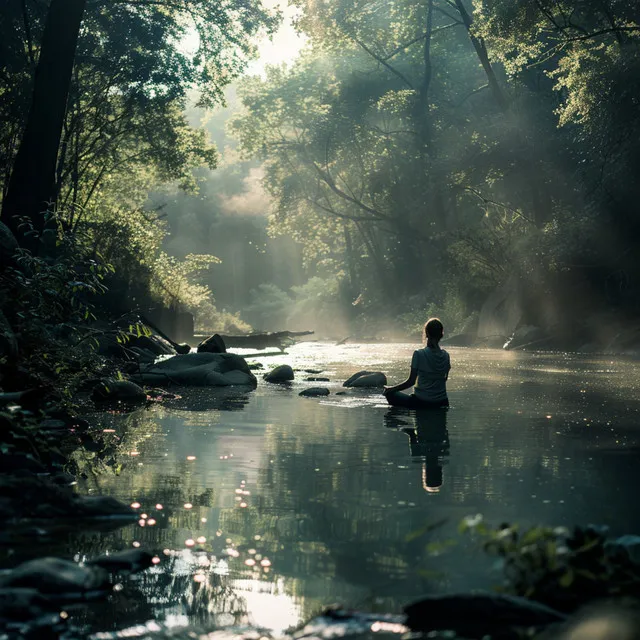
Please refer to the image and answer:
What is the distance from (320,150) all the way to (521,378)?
121 feet

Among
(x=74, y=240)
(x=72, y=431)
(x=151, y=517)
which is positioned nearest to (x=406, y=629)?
(x=151, y=517)

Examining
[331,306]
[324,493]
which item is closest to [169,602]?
[324,493]

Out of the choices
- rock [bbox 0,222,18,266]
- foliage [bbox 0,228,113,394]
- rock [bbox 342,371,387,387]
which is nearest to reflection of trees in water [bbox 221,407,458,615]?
foliage [bbox 0,228,113,394]

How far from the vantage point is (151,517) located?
20.2 ft

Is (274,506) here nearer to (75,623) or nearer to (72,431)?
(75,623)

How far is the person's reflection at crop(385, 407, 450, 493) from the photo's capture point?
7.85 m

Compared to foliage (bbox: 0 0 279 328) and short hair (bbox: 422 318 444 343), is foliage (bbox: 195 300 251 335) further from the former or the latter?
short hair (bbox: 422 318 444 343)

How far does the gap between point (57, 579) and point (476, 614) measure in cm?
190

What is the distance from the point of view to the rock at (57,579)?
4352mm

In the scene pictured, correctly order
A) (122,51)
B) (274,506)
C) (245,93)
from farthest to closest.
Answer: (245,93), (122,51), (274,506)

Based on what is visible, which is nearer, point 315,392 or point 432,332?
point 432,332

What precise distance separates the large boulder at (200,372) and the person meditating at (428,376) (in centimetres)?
502

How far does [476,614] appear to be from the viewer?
4004 mm

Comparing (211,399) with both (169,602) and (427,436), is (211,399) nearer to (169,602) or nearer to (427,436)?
(427,436)
